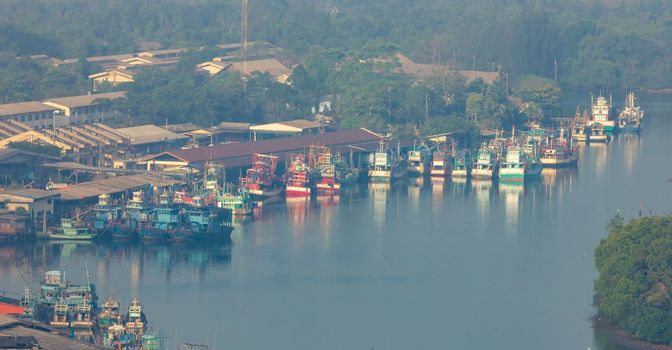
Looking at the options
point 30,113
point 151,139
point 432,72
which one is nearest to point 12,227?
point 151,139

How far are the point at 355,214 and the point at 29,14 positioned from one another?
2640 cm

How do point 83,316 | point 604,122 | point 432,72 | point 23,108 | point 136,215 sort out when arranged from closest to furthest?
point 83,316 → point 136,215 → point 23,108 → point 604,122 → point 432,72

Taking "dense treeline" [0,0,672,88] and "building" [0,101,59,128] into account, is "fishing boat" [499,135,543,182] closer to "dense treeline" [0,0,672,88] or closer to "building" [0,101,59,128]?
"building" [0,101,59,128]

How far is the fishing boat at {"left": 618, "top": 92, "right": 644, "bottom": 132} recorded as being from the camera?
41094 millimetres

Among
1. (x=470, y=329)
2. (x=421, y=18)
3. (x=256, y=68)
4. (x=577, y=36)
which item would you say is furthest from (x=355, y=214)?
(x=421, y=18)

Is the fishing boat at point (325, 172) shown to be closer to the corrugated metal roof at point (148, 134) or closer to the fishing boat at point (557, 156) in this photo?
the corrugated metal roof at point (148, 134)

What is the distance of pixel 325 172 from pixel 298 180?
0.68 meters

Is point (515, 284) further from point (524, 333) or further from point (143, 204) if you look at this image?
point (143, 204)

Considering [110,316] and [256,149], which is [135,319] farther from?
[256,149]

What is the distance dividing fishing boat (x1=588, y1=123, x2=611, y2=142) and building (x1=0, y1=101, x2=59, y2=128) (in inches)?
459

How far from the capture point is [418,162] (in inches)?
1334

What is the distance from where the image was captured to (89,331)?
1967 centimetres

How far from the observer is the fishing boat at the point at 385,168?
1288 inches

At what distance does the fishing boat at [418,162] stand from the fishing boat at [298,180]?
125 inches
